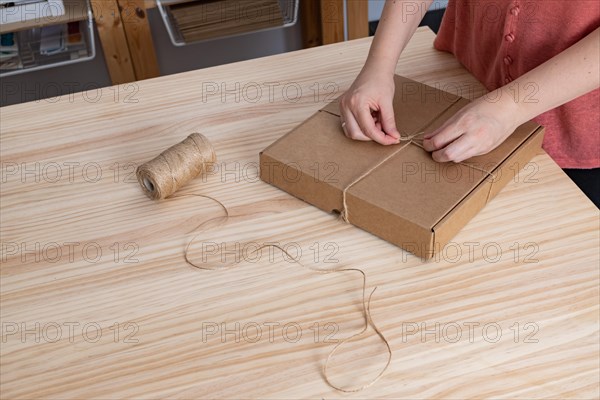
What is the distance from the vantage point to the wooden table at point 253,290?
0.76m

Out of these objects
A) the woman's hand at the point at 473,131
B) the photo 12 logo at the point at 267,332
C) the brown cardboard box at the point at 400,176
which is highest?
the woman's hand at the point at 473,131

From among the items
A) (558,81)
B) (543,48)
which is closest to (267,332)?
(558,81)

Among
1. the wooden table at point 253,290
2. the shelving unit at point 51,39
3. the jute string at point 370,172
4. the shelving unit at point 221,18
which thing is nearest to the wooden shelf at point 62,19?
the shelving unit at point 51,39

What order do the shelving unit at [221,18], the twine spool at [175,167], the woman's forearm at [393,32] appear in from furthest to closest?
the shelving unit at [221,18]
the woman's forearm at [393,32]
the twine spool at [175,167]

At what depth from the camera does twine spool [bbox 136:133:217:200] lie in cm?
97

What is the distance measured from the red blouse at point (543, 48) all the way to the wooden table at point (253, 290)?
0.34ft

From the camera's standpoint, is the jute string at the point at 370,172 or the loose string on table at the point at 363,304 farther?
the jute string at the point at 370,172

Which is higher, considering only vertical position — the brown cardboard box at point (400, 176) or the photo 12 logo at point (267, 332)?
the brown cardboard box at point (400, 176)

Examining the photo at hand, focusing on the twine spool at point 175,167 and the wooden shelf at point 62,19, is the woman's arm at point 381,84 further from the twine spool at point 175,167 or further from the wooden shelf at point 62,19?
the wooden shelf at point 62,19

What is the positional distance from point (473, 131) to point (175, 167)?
0.45 m

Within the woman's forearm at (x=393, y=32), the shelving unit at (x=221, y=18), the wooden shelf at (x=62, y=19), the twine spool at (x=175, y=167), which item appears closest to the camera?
the twine spool at (x=175, y=167)

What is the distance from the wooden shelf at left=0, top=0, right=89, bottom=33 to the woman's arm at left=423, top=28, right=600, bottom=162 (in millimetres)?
1600

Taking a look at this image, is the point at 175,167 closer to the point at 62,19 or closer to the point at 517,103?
the point at 517,103

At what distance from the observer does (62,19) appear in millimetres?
2145
